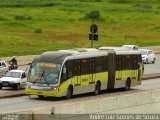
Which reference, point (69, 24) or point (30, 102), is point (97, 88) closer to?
point (30, 102)

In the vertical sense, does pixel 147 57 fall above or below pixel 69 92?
below

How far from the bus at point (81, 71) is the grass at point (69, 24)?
26.6 m

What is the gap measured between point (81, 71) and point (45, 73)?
2.93 m

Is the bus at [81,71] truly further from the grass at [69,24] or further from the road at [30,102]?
the grass at [69,24]

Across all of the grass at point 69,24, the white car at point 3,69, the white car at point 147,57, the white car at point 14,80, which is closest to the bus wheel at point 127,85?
the white car at point 14,80

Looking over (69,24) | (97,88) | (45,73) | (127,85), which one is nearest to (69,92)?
(45,73)

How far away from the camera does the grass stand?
85062mm

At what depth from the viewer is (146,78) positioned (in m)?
51.5

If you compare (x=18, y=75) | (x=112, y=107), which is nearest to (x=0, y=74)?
(x=18, y=75)

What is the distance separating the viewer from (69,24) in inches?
4338

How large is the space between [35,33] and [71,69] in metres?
59.5

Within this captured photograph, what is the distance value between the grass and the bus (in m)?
26.6

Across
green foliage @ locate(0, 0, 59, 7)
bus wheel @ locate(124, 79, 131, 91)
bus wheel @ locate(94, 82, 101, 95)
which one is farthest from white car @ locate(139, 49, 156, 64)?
green foliage @ locate(0, 0, 59, 7)

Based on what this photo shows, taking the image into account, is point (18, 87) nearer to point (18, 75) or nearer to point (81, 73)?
point (18, 75)
